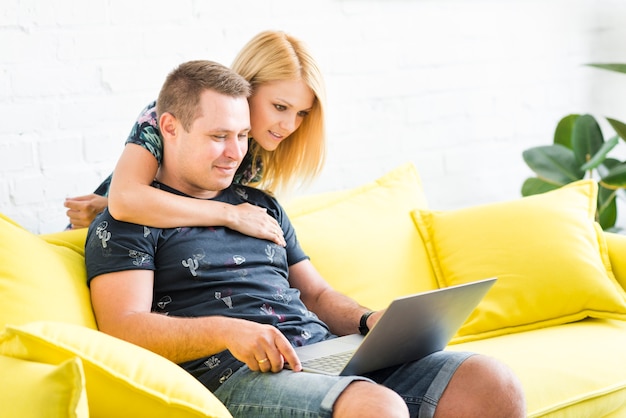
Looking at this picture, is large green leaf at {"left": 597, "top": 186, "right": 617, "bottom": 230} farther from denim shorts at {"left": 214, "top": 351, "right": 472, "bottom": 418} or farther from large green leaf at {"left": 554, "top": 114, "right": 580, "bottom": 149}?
denim shorts at {"left": 214, "top": 351, "right": 472, "bottom": 418}

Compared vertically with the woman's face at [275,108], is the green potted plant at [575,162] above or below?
below

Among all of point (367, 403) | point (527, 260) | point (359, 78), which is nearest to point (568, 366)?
point (527, 260)

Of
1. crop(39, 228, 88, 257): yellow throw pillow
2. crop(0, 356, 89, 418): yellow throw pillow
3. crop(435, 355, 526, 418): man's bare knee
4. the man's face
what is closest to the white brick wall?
crop(39, 228, 88, 257): yellow throw pillow

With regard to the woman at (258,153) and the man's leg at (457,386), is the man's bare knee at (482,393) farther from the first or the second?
the woman at (258,153)

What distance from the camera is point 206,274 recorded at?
67.0 inches

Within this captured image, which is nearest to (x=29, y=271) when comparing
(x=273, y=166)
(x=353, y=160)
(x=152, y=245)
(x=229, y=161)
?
(x=152, y=245)

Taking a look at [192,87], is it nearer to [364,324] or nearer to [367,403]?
[364,324]

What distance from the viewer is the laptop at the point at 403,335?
142 cm

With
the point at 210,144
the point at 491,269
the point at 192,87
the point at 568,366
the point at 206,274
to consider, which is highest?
the point at 192,87

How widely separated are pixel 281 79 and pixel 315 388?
0.78 metres

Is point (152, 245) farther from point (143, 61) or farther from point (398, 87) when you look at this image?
point (398, 87)

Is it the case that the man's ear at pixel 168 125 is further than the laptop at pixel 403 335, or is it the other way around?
the man's ear at pixel 168 125

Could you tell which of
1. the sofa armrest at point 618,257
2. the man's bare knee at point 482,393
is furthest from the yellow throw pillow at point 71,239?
the sofa armrest at point 618,257

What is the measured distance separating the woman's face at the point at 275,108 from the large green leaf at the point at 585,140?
1.25 metres
